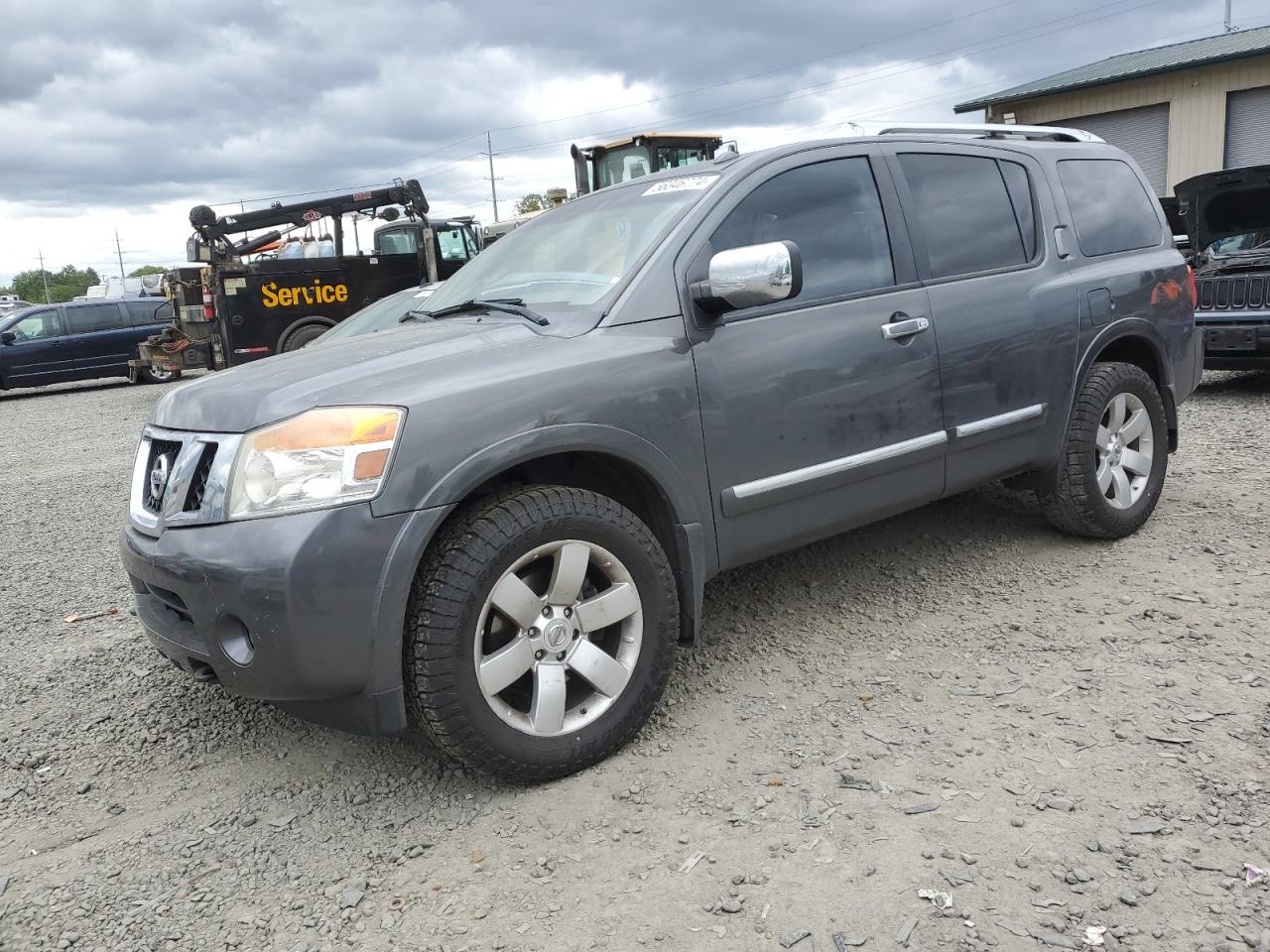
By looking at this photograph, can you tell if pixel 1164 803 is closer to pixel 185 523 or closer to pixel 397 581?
pixel 397 581

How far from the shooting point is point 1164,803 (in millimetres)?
2504

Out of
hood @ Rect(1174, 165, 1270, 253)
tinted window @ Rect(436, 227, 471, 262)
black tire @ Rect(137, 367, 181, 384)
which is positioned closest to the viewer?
hood @ Rect(1174, 165, 1270, 253)

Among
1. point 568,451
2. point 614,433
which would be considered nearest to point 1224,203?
point 614,433

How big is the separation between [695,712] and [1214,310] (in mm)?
6821

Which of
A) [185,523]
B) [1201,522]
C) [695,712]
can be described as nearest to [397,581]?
[185,523]

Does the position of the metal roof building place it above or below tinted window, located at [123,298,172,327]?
above

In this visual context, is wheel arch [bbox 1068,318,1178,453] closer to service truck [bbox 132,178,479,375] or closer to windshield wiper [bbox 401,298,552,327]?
windshield wiper [bbox 401,298,552,327]

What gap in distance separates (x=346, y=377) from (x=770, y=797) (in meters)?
1.61

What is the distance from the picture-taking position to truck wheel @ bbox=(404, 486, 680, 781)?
257cm

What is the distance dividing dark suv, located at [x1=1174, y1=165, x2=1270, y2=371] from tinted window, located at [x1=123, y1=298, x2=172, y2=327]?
16.4 metres

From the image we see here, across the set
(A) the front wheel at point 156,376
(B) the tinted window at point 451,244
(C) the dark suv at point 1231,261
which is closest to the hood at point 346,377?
(C) the dark suv at point 1231,261

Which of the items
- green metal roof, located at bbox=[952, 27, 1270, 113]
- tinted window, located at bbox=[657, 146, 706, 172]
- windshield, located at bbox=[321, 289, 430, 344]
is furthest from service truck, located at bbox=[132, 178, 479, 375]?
green metal roof, located at bbox=[952, 27, 1270, 113]

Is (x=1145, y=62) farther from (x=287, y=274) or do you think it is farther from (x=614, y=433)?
(x=614, y=433)

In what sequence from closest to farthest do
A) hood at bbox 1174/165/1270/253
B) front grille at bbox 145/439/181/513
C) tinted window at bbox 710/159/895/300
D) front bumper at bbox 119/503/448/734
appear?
front bumper at bbox 119/503/448/734 → front grille at bbox 145/439/181/513 → tinted window at bbox 710/159/895/300 → hood at bbox 1174/165/1270/253
